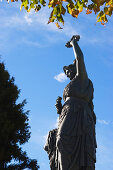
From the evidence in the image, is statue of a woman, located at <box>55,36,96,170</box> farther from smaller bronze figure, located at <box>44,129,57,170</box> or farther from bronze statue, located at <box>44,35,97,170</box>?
smaller bronze figure, located at <box>44,129,57,170</box>

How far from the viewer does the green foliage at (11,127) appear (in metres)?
14.4

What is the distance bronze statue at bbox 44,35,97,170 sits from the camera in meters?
6.04

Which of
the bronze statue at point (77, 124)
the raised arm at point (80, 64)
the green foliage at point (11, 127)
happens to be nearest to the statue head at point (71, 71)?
the bronze statue at point (77, 124)

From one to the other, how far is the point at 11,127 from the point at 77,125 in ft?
29.3

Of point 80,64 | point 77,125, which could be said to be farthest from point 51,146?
point 80,64

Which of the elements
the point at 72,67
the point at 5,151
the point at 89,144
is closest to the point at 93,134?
the point at 89,144

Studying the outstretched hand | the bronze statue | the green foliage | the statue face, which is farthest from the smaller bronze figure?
the green foliage

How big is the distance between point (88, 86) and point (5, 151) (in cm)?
860

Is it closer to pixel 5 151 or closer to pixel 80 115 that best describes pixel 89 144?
pixel 80 115

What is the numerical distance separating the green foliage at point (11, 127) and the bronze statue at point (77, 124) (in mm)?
7926

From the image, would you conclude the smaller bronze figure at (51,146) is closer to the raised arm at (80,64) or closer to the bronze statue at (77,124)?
the bronze statue at (77,124)

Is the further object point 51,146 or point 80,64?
point 80,64

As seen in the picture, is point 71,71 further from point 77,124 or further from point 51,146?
point 51,146

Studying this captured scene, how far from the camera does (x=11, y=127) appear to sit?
14766 millimetres
